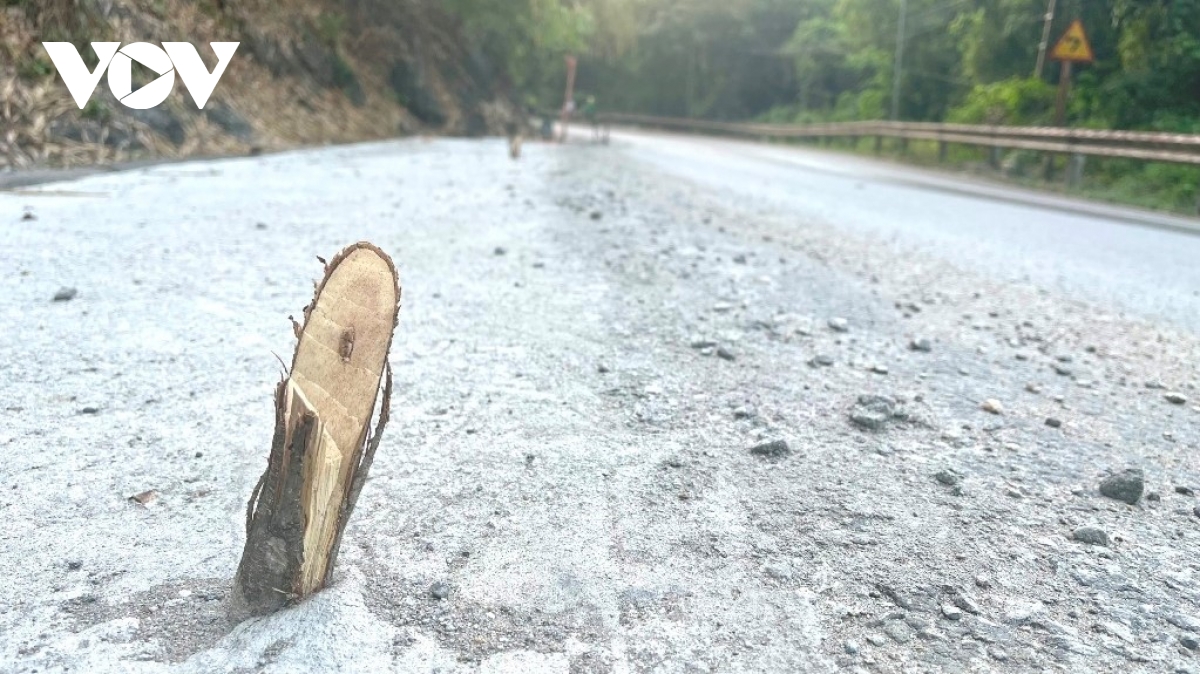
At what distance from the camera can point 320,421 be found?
5.82ft

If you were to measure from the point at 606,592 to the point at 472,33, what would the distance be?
23335 mm

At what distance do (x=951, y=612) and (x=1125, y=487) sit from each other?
0.97 m

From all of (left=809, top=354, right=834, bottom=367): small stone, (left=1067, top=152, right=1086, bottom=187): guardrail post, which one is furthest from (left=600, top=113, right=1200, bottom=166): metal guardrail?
(left=809, top=354, right=834, bottom=367): small stone

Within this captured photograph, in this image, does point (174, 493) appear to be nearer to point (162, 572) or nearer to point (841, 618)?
point (162, 572)

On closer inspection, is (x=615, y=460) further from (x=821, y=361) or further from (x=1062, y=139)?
(x=1062, y=139)

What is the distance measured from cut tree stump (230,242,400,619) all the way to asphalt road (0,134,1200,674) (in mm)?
134

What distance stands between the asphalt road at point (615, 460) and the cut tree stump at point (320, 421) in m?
0.13

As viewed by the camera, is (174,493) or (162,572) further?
(174,493)

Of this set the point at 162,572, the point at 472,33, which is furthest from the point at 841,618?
the point at 472,33

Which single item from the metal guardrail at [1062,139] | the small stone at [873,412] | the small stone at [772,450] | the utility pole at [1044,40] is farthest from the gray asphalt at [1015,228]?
the utility pole at [1044,40]

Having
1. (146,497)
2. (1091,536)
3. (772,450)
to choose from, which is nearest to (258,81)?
(146,497)

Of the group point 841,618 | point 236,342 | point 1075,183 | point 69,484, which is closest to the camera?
point 841,618

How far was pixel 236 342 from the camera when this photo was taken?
352 cm

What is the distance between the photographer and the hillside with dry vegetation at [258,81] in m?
8.17
